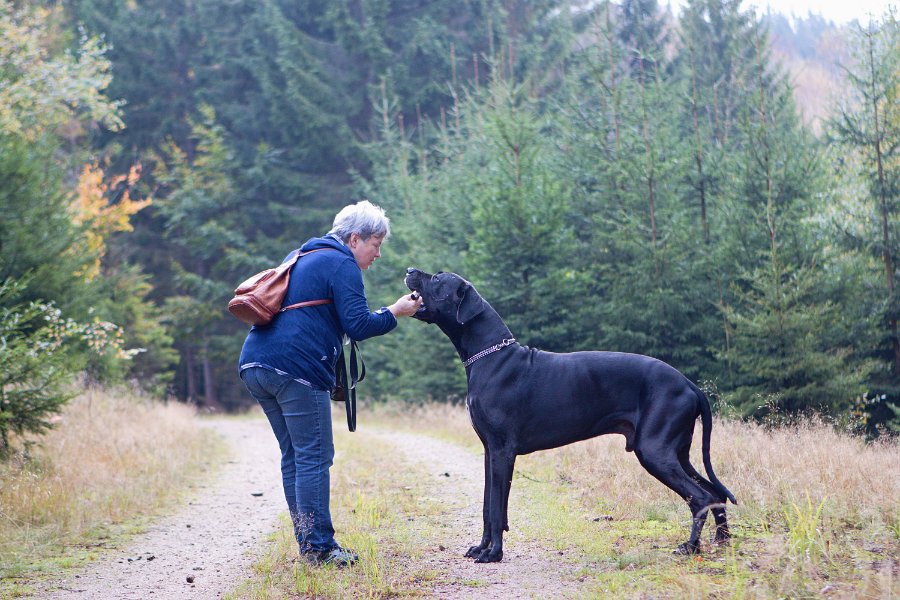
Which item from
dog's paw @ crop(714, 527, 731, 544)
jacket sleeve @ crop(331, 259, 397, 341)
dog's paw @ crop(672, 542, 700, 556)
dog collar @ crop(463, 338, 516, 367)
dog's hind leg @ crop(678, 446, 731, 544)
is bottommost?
dog's paw @ crop(672, 542, 700, 556)

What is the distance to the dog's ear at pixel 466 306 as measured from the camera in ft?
17.7

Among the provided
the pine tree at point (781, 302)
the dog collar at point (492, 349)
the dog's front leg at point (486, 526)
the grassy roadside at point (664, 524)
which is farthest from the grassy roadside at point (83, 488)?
the pine tree at point (781, 302)

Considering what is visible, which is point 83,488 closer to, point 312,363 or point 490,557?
point 312,363

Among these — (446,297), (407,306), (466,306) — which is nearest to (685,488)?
(466,306)

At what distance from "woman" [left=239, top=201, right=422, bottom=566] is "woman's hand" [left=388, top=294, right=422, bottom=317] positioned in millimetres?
13

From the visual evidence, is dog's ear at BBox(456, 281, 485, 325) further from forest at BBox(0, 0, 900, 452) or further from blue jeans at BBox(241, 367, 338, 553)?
forest at BBox(0, 0, 900, 452)

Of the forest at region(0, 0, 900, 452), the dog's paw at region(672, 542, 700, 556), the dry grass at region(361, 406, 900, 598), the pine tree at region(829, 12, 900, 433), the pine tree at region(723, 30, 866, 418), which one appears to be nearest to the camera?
the dry grass at region(361, 406, 900, 598)

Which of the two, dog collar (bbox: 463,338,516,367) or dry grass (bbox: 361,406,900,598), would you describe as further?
dog collar (bbox: 463,338,516,367)

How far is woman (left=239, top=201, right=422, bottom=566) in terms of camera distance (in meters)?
5.09

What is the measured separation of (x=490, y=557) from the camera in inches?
200

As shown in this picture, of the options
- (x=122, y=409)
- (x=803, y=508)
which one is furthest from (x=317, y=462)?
(x=122, y=409)

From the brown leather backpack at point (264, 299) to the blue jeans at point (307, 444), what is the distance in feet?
1.12

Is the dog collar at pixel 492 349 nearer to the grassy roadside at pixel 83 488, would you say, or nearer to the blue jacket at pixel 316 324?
the blue jacket at pixel 316 324

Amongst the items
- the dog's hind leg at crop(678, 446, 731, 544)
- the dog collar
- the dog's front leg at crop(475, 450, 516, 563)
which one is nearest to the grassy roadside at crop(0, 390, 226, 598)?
Result: the dog's front leg at crop(475, 450, 516, 563)
